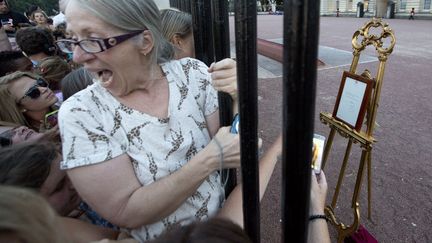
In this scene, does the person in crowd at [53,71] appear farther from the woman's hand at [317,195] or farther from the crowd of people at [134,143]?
the woman's hand at [317,195]

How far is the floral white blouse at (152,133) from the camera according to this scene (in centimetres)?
116

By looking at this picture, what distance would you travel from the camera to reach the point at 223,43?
1123mm

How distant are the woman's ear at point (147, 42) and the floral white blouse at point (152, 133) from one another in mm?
144

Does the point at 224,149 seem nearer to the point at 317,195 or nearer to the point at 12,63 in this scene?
the point at 317,195

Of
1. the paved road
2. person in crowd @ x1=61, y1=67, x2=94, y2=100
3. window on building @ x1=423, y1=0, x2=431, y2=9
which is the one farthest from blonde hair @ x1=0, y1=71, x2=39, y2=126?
window on building @ x1=423, y1=0, x2=431, y2=9

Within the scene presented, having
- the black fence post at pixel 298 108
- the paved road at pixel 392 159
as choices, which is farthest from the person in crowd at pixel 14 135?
the paved road at pixel 392 159

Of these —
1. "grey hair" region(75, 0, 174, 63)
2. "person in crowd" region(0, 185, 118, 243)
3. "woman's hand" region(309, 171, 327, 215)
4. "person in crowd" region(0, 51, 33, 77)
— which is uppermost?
"grey hair" region(75, 0, 174, 63)

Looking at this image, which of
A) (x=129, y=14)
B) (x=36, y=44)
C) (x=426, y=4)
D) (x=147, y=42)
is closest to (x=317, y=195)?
(x=147, y=42)

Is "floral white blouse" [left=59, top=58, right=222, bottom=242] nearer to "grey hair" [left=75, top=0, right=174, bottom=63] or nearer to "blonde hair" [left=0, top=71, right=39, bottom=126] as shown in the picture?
"grey hair" [left=75, top=0, right=174, bottom=63]

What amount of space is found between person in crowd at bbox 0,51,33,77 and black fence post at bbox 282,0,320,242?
3094 millimetres

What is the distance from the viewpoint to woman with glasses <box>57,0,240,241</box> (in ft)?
3.80

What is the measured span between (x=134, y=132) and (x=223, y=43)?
0.46 metres

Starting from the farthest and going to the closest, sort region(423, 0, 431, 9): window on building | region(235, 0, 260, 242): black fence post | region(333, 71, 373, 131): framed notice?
1. region(423, 0, 431, 9): window on building
2. region(333, 71, 373, 131): framed notice
3. region(235, 0, 260, 242): black fence post

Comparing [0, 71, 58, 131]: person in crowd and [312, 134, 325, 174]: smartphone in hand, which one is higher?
[0, 71, 58, 131]: person in crowd
